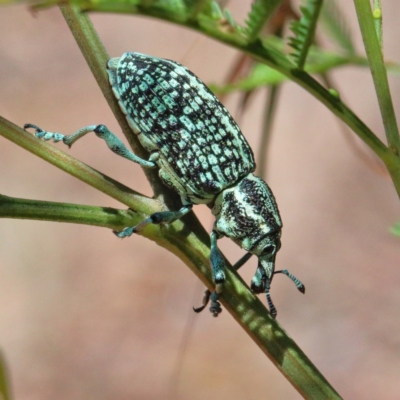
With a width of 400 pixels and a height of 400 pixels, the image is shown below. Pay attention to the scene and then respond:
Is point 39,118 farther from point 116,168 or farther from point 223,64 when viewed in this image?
point 223,64

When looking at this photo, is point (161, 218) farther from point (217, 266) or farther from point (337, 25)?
point (337, 25)

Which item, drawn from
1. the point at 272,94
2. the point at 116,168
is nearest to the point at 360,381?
the point at 116,168

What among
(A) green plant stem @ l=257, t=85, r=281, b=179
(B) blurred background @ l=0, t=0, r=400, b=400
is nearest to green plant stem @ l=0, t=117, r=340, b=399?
(A) green plant stem @ l=257, t=85, r=281, b=179

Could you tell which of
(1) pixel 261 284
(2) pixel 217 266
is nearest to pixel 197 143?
(1) pixel 261 284

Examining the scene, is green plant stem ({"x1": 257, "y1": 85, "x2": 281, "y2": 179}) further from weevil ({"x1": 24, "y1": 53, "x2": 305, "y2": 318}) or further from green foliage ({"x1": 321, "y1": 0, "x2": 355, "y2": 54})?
green foliage ({"x1": 321, "y1": 0, "x2": 355, "y2": 54})

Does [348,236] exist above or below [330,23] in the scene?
above

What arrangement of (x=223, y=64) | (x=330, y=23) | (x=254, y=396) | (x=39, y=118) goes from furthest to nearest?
(x=223, y=64), (x=39, y=118), (x=254, y=396), (x=330, y=23)
